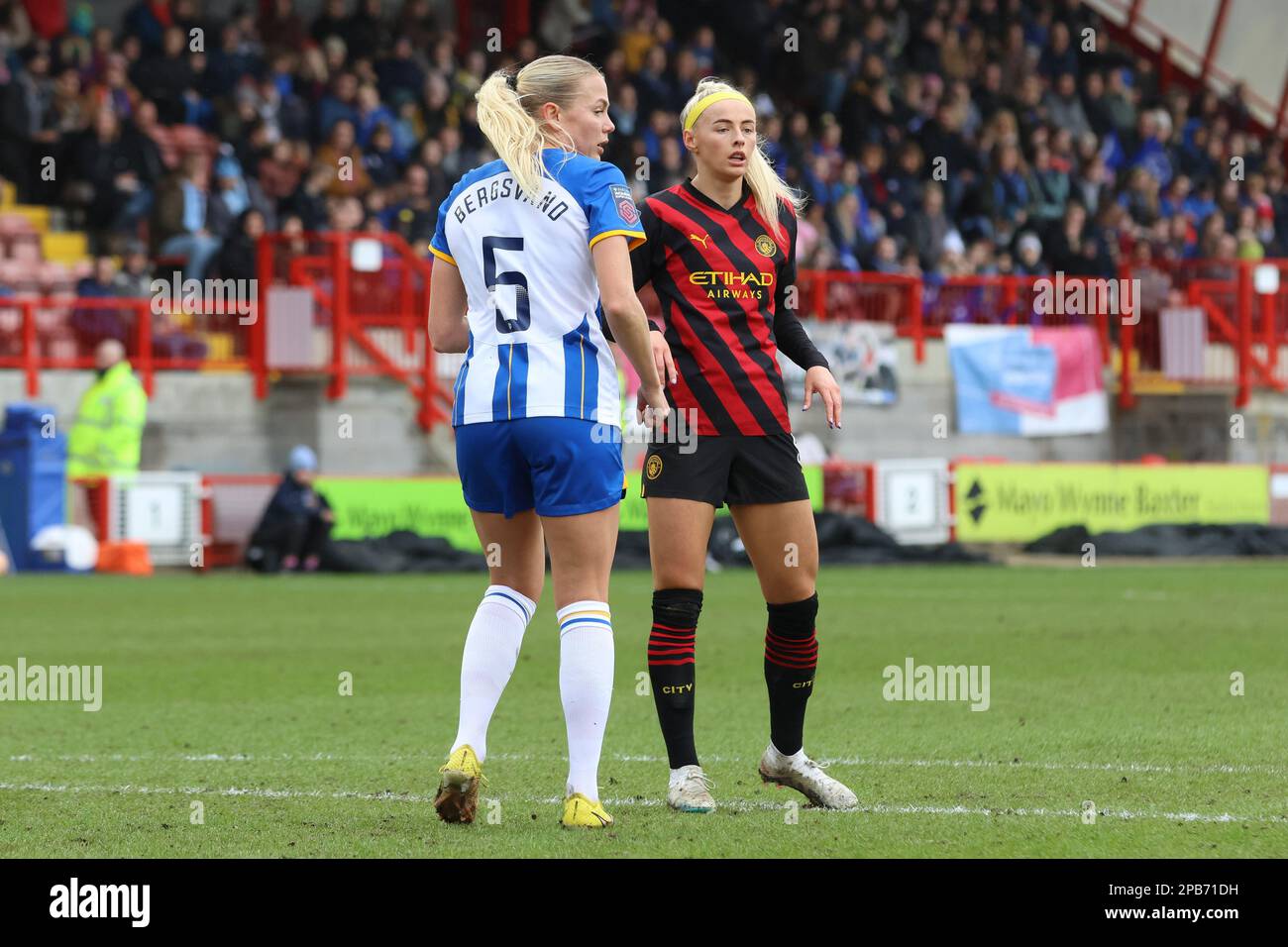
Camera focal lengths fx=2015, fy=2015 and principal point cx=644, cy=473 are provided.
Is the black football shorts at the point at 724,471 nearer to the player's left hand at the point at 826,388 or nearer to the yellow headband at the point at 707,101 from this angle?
the player's left hand at the point at 826,388

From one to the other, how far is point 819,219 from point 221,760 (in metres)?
17.6

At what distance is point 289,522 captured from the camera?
18.1m

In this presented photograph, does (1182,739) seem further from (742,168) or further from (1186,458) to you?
(1186,458)

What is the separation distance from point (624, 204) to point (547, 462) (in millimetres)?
716

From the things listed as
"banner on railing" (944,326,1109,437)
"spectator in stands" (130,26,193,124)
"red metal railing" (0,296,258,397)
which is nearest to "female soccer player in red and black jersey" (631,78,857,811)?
"red metal railing" (0,296,258,397)

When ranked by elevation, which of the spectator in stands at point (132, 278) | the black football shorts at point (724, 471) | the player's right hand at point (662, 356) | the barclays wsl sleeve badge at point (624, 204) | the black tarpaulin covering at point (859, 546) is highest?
the spectator in stands at point (132, 278)

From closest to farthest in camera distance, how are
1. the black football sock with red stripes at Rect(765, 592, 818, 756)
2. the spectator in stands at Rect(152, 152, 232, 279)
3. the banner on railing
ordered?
the black football sock with red stripes at Rect(765, 592, 818, 756), the spectator in stands at Rect(152, 152, 232, 279), the banner on railing

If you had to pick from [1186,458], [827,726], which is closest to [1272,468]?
[1186,458]

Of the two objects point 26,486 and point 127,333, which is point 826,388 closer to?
point 26,486

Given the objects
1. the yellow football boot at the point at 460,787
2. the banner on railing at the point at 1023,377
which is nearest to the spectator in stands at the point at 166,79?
the banner on railing at the point at 1023,377

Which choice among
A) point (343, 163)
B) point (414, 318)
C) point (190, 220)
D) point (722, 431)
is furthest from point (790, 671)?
point (343, 163)

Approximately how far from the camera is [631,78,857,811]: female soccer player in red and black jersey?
589 centimetres

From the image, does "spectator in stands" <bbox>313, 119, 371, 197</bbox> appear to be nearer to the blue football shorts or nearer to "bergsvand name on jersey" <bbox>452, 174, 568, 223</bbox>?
"bergsvand name on jersey" <bbox>452, 174, 568, 223</bbox>
